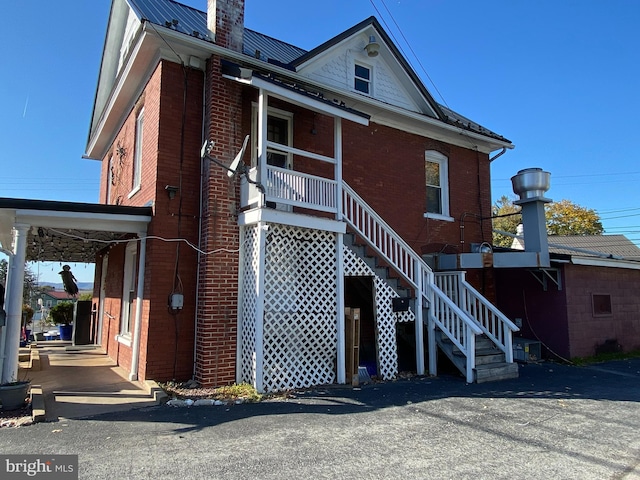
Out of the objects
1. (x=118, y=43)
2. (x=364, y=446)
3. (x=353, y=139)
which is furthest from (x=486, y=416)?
(x=118, y=43)

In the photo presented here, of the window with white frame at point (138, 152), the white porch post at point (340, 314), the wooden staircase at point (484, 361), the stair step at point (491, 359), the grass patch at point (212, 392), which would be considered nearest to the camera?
the grass patch at point (212, 392)

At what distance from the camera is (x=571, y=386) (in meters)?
8.31

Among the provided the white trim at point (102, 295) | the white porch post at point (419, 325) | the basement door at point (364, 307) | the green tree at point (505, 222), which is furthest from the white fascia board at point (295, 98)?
the green tree at point (505, 222)

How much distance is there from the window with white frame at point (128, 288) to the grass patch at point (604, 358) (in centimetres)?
1058

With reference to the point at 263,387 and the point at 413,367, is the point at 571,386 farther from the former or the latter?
the point at 263,387

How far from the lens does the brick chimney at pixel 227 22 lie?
8.54m

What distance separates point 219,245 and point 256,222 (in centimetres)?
89

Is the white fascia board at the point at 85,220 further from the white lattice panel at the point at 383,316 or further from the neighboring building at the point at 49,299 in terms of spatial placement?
the neighboring building at the point at 49,299

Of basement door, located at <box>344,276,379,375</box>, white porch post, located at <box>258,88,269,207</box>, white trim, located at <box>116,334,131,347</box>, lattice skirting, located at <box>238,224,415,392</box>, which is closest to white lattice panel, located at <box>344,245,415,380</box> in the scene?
lattice skirting, located at <box>238,224,415,392</box>

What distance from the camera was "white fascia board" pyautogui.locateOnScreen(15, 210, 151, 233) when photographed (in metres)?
7.27

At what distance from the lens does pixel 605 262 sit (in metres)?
12.3

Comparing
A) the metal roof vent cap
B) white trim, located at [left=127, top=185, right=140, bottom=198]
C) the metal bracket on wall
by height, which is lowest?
the metal bracket on wall

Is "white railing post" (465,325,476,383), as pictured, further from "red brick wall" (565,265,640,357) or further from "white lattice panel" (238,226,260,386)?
"red brick wall" (565,265,640,357)

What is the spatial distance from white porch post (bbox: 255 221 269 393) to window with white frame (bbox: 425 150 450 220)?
6.01 metres
